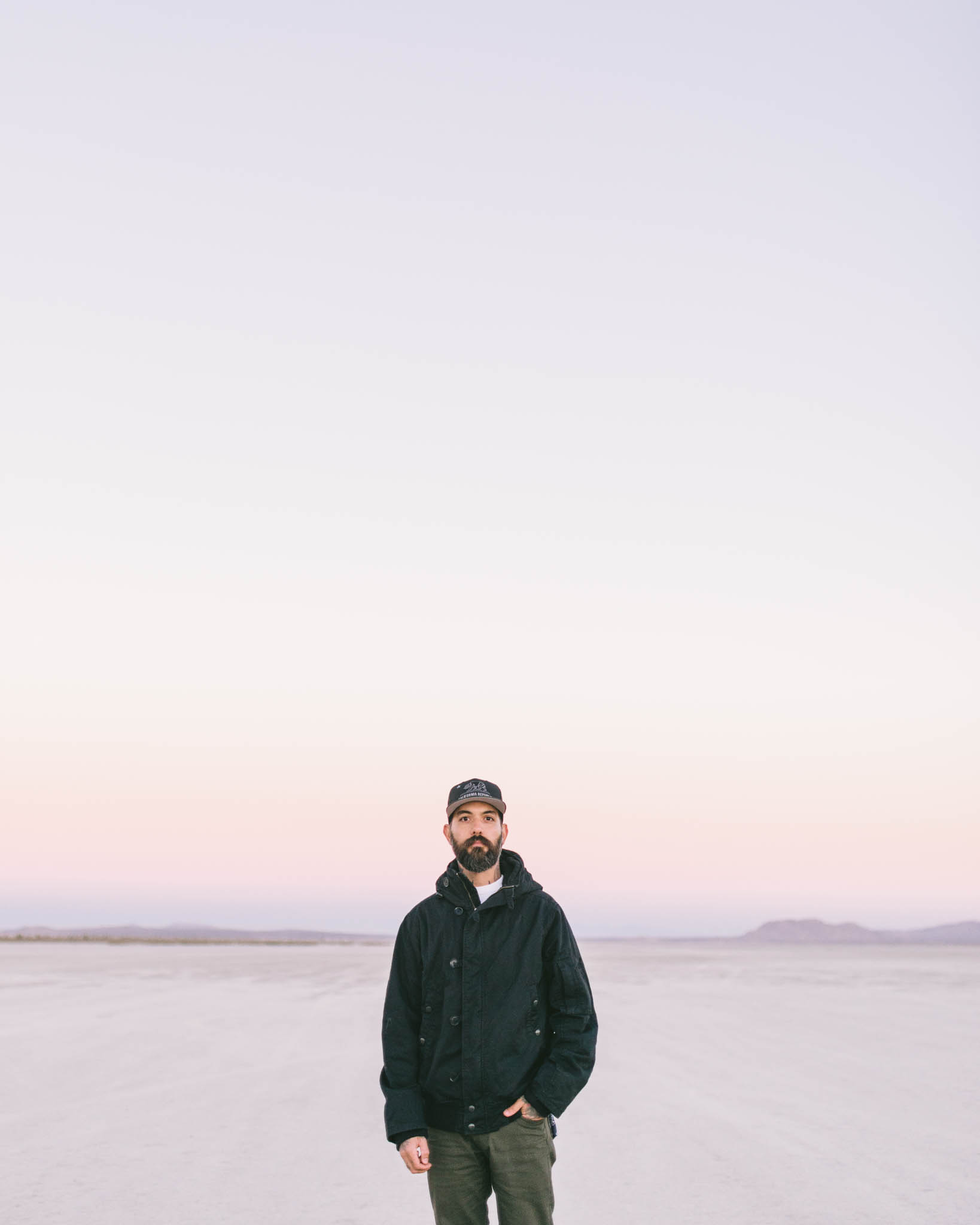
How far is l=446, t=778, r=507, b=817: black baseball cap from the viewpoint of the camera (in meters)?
4.45

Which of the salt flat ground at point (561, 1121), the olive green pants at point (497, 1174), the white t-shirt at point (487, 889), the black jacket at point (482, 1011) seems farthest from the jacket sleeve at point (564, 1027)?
the salt flat ground at point (561, 1121)

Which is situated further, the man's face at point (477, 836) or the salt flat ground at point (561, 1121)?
the salt flat ground at point (561, 1121)

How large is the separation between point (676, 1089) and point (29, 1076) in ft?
21.0

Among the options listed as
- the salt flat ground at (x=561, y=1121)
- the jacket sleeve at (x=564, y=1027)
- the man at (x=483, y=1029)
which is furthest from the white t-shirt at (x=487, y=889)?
the salt flat ground at (x=561, y=1121)

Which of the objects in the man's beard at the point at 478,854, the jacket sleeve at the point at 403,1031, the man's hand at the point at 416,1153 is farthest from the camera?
the man's beard at the point at 478,854

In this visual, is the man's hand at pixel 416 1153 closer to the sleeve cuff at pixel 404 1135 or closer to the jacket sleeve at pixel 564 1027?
the sleeve cuff at pixel 404 1135

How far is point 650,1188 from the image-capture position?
718 cm

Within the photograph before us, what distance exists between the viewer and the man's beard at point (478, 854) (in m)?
4.40

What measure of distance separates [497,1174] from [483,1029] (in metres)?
0.53

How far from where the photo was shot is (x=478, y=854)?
173 inches

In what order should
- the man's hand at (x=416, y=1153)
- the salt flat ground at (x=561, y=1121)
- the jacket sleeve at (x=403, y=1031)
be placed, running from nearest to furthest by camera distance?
the man's hand at (x=416, y=1153) < the jacket sleeve at (x=403, y=1031) < the salt flat ground at (x=561, y=1121)

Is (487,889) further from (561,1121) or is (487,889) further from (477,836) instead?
(561,1121)

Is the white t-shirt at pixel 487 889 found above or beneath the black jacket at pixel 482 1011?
above

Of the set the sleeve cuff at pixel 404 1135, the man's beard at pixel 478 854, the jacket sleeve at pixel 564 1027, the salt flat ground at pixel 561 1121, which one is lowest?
the salt flat ground at pixel 561 1121
